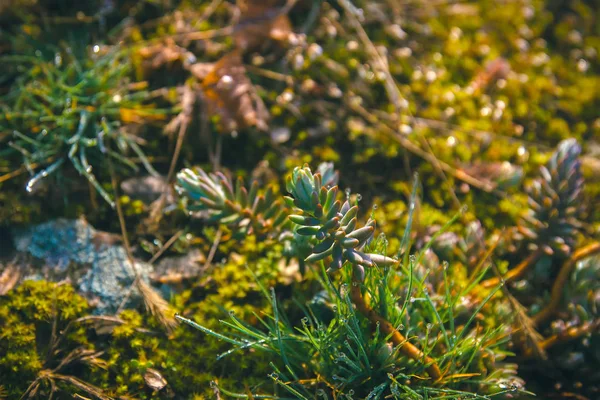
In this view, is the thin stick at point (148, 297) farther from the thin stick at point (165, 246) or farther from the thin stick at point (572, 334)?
the thin stick at point (572, 334)

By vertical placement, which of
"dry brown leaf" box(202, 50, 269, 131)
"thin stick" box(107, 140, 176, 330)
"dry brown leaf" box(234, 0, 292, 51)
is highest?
"dry brown leaf" box(234, 0, 292, 51)

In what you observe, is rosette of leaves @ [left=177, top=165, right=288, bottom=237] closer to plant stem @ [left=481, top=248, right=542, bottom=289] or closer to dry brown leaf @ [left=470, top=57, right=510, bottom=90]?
plant stem @ [left=481, top=248, right=542, bottom=289]

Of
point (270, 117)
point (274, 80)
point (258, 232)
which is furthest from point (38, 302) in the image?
point (274, 80)

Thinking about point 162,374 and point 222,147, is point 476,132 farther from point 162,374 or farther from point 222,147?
point 162,374

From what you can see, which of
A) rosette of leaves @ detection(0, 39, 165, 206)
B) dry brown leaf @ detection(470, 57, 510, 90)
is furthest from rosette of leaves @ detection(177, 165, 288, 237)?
dry brown leaf @ detection(470, 57, 510, 90)

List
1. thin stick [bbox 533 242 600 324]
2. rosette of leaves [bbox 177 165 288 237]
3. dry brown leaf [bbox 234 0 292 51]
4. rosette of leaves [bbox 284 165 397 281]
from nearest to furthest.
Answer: rosette of leaves [bbox 284 165 397 281], rosette of leaves [bbox 177 165 288 237], thin stick [bbox 533 242 600 324], dry brown leaf [bbox 234 0 292 51]

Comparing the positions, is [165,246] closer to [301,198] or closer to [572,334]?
[301,198]

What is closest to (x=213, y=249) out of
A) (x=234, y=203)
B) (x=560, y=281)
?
(x=234, y=203)

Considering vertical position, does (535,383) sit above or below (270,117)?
below
